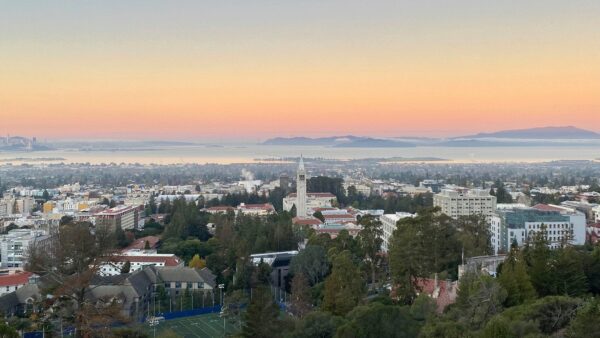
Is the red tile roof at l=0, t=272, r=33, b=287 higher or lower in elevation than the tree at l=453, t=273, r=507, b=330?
lower

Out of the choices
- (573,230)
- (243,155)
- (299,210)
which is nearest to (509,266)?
(573,230)

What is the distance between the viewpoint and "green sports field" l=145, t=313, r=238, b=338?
689 inches

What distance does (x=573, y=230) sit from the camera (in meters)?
29.3

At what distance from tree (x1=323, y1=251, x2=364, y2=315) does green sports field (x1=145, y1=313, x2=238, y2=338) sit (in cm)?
280

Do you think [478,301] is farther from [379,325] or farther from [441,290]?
[441,290]

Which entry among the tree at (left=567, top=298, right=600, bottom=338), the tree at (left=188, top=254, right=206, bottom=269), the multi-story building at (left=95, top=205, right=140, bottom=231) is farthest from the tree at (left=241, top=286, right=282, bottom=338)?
the multi-story building at (left=95, top=205, right=140, bottom=231)

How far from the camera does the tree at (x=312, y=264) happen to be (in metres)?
22.1

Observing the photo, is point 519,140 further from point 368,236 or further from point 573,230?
point 368,236

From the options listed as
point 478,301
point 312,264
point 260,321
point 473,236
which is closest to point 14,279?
point 312,264

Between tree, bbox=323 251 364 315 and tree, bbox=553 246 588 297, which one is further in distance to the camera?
tree, bbox=323 251 364 315

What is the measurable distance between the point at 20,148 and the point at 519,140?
120 meters

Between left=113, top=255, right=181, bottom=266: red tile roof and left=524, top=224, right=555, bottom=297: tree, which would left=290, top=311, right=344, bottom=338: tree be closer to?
left=524, top=224, right=555, bottom=297: tree

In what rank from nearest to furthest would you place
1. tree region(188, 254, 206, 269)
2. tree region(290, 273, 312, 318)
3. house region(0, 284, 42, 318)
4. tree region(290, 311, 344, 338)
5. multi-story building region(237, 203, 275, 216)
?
tree region(290, 311, 344, 338)
tree region(290, 273, 312, 318)
house region(0, 284, 42, 318)
tree region(188, 254, 206, 269)
multi-story building region(237, 203, 275, 216)

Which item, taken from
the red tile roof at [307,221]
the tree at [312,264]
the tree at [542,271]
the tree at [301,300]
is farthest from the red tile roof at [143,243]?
the tree at [542,271]
